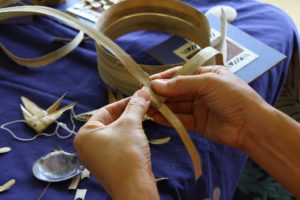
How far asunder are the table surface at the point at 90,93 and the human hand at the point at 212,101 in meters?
0.03

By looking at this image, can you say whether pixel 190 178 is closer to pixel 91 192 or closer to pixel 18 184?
pixel 91 192

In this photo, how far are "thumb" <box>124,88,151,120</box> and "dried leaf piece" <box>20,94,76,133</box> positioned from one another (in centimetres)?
18

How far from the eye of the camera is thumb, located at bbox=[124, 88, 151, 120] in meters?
0.62

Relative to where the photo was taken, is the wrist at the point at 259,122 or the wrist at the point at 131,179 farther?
the wrist at the point at 259,122

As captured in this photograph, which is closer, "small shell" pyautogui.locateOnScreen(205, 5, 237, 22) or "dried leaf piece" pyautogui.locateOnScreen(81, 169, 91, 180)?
"dried leaf piece" pyautogui.locateOnScreen(81, 169, 91, 180)

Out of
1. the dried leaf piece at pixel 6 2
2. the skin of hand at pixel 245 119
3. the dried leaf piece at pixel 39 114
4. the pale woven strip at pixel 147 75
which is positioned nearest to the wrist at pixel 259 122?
the skin of hand at pixel 245 119

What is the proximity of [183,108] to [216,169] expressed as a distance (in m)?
0.13

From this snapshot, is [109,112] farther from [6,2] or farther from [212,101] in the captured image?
[6,2]

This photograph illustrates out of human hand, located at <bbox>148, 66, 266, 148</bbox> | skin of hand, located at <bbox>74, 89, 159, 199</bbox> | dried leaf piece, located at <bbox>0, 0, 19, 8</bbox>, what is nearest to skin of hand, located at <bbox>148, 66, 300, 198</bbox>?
human hand, located at <bbox>148, 66, 266, 148</bbox>

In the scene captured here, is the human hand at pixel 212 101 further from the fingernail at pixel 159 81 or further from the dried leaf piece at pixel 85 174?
the dried leaf piece at pixel 85 174

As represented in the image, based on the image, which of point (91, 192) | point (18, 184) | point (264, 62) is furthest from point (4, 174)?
point (264, 62)

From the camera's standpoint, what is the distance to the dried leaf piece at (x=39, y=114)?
2.43 feet

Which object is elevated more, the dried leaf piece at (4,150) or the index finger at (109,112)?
the index finger at (109,112)

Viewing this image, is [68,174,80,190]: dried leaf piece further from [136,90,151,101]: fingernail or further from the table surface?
[136,90,151,101]: fingernail
